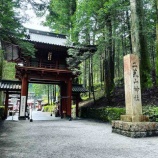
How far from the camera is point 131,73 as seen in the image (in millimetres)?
7582

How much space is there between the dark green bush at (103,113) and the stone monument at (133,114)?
10.1 feet

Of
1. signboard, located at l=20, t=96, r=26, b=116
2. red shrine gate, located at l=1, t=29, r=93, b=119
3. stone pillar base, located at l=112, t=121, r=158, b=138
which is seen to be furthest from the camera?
red shrine gate, located at l=1, t=29, r=93, b=119

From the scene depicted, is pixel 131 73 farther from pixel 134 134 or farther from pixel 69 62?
pixel 69 62

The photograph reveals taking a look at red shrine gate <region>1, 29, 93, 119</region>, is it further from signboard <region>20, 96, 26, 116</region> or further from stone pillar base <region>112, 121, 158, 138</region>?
stone pillar base <region>112, 121, 158, 138</region>

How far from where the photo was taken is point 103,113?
43.3ft

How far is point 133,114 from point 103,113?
6060mm

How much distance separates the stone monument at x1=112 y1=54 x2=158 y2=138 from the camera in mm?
6883

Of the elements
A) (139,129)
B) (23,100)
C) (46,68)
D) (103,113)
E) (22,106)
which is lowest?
(139,129)

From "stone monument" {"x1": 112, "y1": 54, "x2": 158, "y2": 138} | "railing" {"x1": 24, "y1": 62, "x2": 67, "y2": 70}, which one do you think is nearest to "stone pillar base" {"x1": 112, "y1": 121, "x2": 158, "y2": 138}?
"stone monument" {"x1": 112, "y1": 54, "x2": 158, "y2": 138}

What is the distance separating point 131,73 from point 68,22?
1734cm

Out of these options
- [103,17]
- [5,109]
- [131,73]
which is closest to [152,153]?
[131,73]

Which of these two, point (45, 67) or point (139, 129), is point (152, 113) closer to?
point (139, 129)

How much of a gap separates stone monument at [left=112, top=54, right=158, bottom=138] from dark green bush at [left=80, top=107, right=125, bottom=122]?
3075 mm

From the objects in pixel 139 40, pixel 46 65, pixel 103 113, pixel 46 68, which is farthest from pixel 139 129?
pixel 46 65
